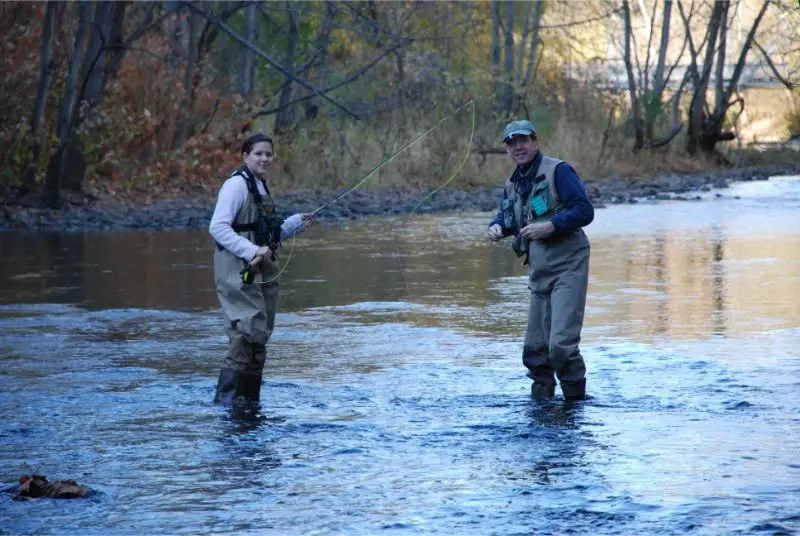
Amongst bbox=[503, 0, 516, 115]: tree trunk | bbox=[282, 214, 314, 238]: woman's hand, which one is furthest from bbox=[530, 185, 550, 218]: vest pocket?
bbox=[503, 0, 516, 115]: tree trunk

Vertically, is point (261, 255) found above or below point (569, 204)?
below

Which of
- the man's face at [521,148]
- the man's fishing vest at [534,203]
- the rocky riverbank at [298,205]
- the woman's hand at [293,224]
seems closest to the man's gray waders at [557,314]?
the man's fishing vest at [534,203]

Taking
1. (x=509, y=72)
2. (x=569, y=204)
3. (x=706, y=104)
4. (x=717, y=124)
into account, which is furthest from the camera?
(x=706, y=104)

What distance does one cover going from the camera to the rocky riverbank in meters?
21.5

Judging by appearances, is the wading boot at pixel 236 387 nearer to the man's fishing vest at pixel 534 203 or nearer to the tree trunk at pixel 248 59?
the man's fishing vest at pixel 534 203

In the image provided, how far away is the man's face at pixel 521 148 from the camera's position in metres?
8.52

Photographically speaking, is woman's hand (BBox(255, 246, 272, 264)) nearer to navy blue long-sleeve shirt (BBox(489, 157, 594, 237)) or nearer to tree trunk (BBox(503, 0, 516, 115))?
navy blue long-sleeve shirt (BBox(489, 157, 594, 237))

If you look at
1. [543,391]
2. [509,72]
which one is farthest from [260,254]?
[509,72]

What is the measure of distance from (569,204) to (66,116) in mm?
15029

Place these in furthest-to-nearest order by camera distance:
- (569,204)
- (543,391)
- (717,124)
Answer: (717,124) → (543,391) → (569,204)

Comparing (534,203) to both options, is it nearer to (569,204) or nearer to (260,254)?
(569,204)

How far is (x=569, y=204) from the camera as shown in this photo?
851cm

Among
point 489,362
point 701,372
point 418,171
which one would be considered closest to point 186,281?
point 489,362

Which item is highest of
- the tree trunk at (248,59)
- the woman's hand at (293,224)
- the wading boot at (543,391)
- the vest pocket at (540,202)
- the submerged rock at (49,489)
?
the tree trunk at (248,59)
